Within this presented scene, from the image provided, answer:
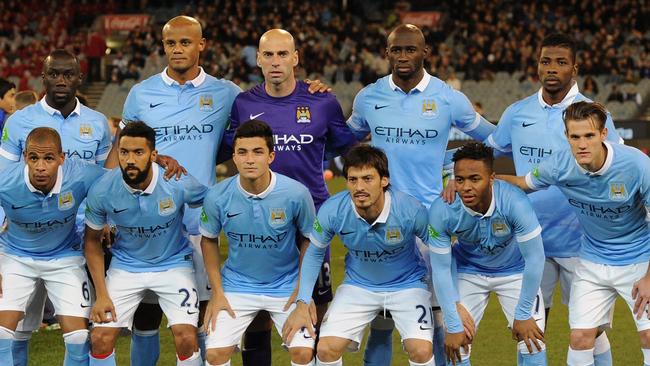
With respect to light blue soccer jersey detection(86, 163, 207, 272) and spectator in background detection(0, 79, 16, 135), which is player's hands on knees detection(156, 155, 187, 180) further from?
spectator in background detection(0, 79, 16, 135)

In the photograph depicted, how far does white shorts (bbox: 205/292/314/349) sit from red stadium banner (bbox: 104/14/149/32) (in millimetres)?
24911

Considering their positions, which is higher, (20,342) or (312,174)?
(312,174)

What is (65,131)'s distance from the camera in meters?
6.61

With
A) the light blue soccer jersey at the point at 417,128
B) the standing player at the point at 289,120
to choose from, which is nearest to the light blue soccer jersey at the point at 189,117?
the standing player at the point at 289,120

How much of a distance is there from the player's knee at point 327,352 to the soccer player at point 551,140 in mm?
1517

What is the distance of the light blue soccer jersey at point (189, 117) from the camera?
6605mm

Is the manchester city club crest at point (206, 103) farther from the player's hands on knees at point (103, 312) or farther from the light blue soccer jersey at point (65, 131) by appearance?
the player's hands on knees at point (103, 312)

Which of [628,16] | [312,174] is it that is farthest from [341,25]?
[312,174]

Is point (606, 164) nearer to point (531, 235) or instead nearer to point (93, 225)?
point (531, 235)

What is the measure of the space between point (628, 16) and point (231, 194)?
20447mm

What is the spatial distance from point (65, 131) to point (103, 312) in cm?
130

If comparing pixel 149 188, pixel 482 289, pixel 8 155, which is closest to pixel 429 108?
pixel 482 289

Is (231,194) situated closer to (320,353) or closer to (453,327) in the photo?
(320,353)

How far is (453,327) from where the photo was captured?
5.89 metres
